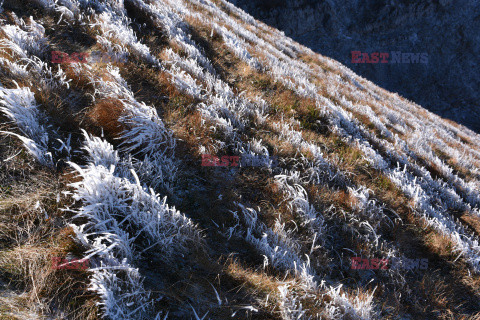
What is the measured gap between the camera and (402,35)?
45625 millimetres

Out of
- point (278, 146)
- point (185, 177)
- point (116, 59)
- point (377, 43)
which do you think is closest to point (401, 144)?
point (278, 146)

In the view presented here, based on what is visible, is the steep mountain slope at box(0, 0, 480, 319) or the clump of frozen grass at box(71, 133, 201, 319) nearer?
the clump of frozen grass at box(71, 133, 201, 319)

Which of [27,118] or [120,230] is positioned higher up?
[27,118]

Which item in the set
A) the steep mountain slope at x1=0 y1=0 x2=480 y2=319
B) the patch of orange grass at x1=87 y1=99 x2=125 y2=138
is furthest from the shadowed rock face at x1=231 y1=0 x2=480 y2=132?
the patch of orange grass at x1=87 y1=99 x2=125 y2=138

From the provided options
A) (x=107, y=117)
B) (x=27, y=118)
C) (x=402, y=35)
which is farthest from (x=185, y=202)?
(x=402, y=35)

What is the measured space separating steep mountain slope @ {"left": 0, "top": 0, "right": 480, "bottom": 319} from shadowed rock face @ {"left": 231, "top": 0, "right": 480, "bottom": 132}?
142 feet

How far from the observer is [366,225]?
3.72 m

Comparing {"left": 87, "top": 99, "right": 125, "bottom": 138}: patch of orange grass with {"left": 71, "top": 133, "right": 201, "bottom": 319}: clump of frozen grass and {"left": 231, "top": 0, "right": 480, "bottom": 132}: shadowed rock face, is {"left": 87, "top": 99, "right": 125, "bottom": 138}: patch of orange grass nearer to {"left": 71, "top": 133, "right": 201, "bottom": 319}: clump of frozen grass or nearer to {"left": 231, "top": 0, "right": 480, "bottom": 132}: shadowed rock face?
{"left": 71, "top": 133, "right": 201, "bottom": 319}: clump of frozen grass

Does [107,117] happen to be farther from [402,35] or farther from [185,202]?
[402,35]

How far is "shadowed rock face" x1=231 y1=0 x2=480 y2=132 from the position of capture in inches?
1660

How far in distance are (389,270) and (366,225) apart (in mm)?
629

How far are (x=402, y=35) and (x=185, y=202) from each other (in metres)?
56.1

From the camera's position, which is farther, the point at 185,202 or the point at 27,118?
the point at 185,202

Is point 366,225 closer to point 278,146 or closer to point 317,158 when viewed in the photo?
point 317,158
